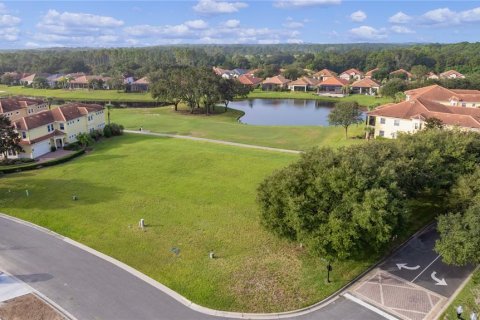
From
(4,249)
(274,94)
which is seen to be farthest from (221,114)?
(4,249)

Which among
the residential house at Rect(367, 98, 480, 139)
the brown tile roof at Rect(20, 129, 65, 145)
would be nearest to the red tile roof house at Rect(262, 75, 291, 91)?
the residential house at Rect(367, 98, 480, 139)

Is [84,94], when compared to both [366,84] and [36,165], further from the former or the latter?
[366,84]

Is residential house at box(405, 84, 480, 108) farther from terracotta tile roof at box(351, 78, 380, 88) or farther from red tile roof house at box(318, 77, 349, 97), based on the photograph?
red tile roof house at box(318, 77, 349, 97)

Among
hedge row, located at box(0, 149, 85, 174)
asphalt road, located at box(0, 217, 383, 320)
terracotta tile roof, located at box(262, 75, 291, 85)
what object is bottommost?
asphalt road, located at box(0, 217, 383, 320)

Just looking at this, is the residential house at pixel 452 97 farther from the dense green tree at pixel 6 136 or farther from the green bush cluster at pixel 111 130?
the dense green tree at pixel 6 136

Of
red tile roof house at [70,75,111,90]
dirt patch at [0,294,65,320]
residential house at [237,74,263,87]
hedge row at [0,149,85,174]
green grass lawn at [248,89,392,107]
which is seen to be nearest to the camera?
dirt patch at [0,294,65,320]

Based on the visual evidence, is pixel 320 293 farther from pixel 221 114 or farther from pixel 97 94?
pixel 97 94

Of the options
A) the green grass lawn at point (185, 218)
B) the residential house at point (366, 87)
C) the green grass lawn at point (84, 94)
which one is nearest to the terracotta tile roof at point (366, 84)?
the residential house at point (366, 87)
